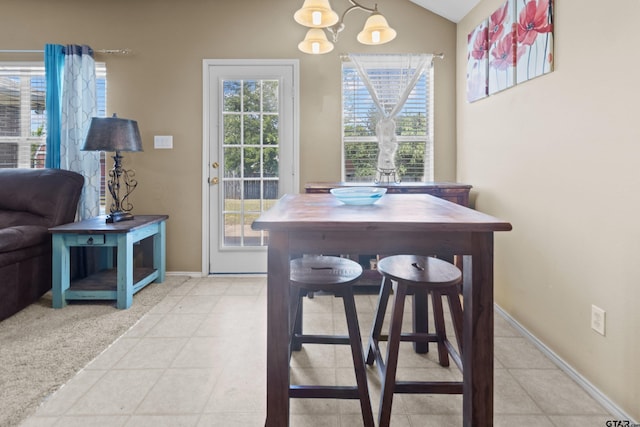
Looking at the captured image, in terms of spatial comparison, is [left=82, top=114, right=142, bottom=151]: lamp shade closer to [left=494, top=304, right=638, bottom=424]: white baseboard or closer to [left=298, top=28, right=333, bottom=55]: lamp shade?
[left=298, top=28, right=333, bottom=55]: lamp shade

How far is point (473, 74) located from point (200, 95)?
251cm

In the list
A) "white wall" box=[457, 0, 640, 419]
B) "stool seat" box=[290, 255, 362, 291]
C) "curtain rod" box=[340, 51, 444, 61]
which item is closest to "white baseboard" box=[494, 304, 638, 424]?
"white wall" box=[457, 0, 640, 419]

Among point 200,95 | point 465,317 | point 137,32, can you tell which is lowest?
point 465,317

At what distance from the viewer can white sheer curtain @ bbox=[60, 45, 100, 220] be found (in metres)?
3.10

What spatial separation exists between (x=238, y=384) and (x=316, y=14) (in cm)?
188

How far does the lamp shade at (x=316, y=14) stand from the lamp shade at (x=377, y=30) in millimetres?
301

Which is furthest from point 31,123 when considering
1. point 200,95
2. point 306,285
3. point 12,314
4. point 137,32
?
point 306,285

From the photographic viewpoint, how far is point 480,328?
1207 millimetres

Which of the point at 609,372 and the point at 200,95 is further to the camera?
the point at 200,95

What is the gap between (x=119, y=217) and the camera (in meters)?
2.89

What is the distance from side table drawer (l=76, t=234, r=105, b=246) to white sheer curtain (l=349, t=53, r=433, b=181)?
7.88 ft

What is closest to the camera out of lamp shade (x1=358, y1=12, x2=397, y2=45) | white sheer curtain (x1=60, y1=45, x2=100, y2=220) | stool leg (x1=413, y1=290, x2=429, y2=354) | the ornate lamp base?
stool leg (x1=413, y1=290, x2=429, y2=354)

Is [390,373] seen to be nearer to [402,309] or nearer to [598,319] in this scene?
[402,309]

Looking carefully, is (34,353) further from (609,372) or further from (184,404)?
(609,372)
